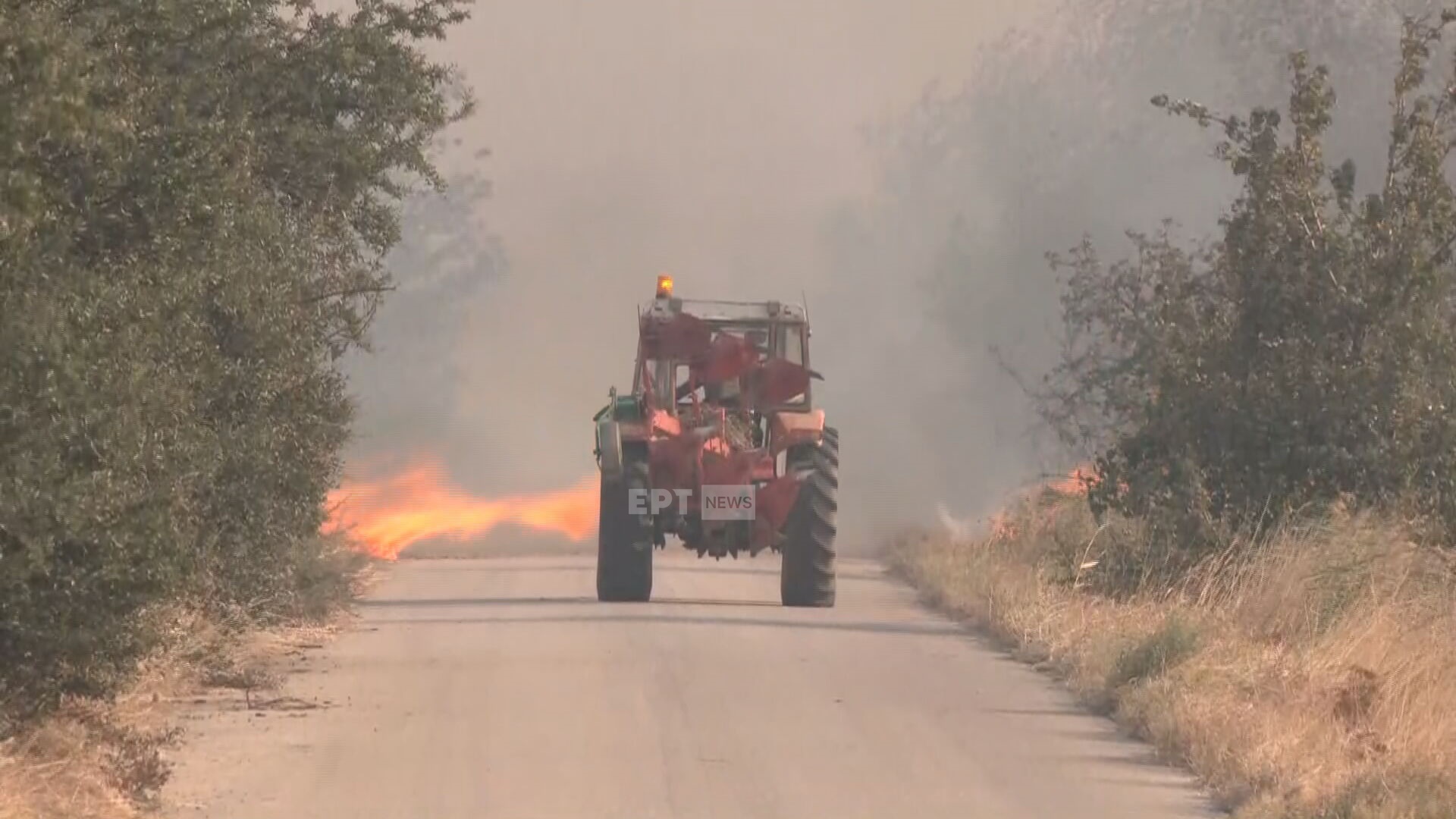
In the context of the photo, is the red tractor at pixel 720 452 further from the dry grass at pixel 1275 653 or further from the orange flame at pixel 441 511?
the orange flame at pixel 441 511

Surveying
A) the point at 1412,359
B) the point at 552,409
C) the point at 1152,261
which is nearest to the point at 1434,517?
the point at 1412,359

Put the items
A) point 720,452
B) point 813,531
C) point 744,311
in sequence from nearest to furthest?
point 720,452
point 813,531
point 744,311

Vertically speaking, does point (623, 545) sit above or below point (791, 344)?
below

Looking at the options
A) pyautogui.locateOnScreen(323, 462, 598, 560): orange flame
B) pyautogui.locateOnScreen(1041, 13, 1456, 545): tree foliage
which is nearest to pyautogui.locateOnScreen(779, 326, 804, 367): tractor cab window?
pyautogui.locateOnScreen(1041, 13, 1456, 545): tree foliage

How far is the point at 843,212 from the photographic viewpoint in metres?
51.2

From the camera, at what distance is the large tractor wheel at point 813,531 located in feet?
75.7

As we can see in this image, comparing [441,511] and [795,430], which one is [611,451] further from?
[441,511]

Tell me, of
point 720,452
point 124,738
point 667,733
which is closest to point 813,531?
point 720,452

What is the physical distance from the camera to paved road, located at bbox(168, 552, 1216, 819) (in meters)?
12.2

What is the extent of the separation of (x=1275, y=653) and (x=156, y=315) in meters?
8.24

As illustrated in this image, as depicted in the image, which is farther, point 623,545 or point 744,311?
point 744,311

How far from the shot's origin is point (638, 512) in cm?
2292

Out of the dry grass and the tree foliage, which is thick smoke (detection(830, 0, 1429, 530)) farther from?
the tree foliage

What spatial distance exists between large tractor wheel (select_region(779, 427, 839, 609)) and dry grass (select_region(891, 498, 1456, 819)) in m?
1.30
